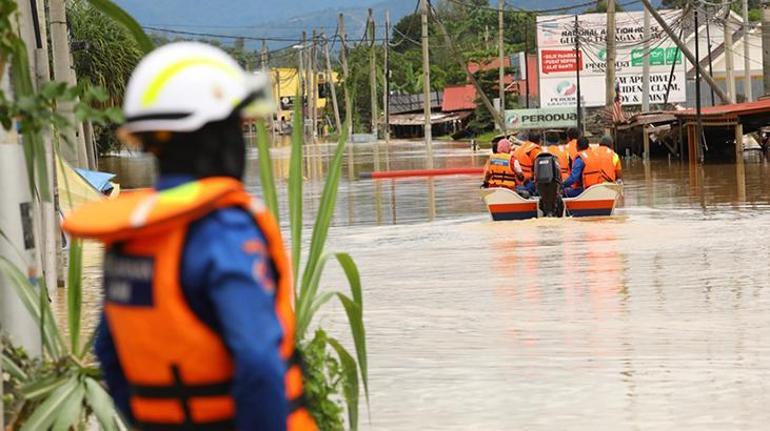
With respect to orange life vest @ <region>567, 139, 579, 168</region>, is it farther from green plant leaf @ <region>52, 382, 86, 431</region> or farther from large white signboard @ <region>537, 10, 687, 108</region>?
large white signboard @ <region>537, 10, 687, 108</region>

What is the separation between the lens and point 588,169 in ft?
70.2

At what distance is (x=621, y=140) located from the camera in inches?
1959

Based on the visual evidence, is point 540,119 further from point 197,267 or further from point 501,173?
point 197,267

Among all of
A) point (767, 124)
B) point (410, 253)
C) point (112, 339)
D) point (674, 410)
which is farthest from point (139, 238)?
point (767, 124)

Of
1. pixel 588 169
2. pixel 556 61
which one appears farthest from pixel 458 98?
pixel 588 169

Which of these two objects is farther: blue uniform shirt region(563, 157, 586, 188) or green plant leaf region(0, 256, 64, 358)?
blue uniform shirt region(563, 157, 586, 188)

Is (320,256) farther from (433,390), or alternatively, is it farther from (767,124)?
(767,124)

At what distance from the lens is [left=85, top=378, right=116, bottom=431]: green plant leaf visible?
194 inches

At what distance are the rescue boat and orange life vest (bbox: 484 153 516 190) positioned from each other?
29cm

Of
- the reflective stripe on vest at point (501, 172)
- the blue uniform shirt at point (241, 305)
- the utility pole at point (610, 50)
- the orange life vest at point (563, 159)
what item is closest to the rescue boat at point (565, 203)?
the reflective stripe on vest at point (501, 172)

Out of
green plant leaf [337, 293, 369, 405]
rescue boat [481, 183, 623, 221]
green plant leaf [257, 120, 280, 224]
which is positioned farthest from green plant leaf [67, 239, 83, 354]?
rescue boat [481, 183, 623, 221]

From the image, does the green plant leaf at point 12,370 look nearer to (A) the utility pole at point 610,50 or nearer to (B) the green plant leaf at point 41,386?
(B) the green plant leaf at point 41,386

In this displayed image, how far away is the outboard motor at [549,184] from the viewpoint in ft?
66.9

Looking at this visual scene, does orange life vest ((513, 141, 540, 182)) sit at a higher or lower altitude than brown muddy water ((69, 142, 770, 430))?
higher
